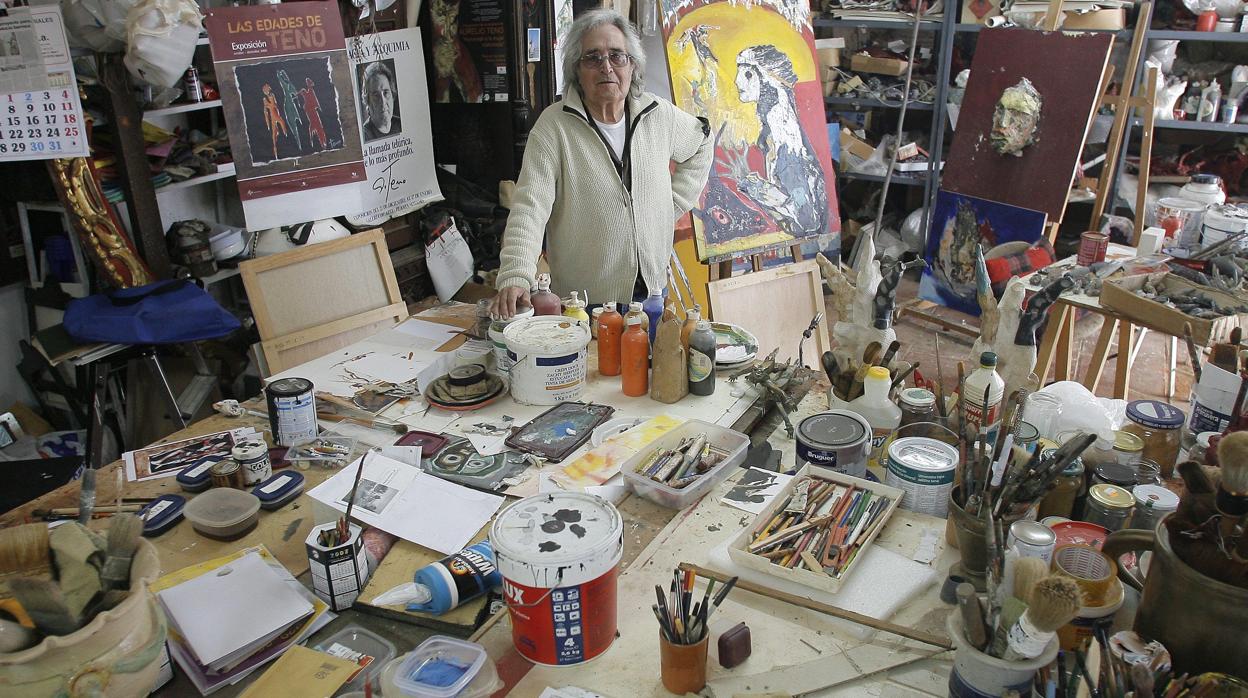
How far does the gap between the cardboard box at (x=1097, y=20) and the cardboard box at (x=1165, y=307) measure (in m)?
1.92

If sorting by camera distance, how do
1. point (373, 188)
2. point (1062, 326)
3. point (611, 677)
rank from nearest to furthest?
1. point (611, 677)
2. point (1062, 326)
3. point (373, 188)

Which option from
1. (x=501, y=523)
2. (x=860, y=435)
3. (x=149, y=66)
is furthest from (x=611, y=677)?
(x=149, y=66)

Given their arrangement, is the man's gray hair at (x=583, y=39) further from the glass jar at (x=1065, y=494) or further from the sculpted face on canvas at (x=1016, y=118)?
the sculpted face on canvas at (x=1016, y=118)

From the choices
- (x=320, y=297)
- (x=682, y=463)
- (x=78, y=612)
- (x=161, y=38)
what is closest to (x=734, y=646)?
(x=682, y=463)

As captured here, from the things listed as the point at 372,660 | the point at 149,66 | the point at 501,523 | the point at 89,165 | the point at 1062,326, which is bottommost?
the point at 1062,326

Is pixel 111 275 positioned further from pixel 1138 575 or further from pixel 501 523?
pixel 1138 575

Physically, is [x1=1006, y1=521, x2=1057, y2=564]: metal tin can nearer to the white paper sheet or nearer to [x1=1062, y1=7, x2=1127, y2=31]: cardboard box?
the white paper sheet

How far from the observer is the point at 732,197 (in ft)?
11.8

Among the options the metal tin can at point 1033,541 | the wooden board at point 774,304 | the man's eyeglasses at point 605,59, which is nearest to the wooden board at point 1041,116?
the wooden board at point 774,304

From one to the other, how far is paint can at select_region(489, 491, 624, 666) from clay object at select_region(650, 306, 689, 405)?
80 centimetres

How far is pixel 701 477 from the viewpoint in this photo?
1663 mm

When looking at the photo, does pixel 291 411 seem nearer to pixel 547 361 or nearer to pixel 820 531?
pixel 547 361

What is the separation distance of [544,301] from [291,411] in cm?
74

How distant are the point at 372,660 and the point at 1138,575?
1.17 m
